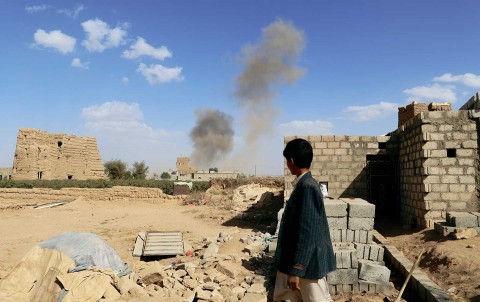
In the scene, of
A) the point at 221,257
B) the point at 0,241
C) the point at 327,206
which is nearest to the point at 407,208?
the point at 327,206

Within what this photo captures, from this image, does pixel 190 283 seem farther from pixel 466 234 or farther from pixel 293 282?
pixel 466 234

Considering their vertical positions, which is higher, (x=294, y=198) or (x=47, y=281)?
(x=294, y=198)

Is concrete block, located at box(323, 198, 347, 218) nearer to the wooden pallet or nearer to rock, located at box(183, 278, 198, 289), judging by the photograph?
rock, located at box(183, 278, 198, 289)

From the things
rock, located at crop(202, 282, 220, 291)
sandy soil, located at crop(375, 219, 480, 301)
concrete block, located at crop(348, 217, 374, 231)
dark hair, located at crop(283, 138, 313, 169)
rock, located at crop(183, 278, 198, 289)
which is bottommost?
rock, located at crop(183, 278, 198, 289)

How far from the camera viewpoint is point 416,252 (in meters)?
7.52

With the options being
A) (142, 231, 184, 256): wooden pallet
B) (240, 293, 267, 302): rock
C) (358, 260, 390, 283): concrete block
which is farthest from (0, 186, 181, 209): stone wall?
(240, 293, 267, 302): rock

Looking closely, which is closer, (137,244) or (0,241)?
(137,244)

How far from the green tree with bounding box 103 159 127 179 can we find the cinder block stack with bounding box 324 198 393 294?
3667 cm

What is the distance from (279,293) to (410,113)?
39.1 feet

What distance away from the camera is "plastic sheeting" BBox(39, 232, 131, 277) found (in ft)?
17.3

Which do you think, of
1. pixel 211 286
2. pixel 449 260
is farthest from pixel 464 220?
pixel 211 286

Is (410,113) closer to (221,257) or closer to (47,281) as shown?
(221,257)

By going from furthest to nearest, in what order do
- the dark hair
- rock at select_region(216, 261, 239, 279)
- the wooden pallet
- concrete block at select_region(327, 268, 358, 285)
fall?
the wooden pallet < rock at select_region(216, 261, 239, 279) < concrete block at select_region(327, 268, 358, 285) < the dark hair

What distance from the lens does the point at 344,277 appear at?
5602 mm
